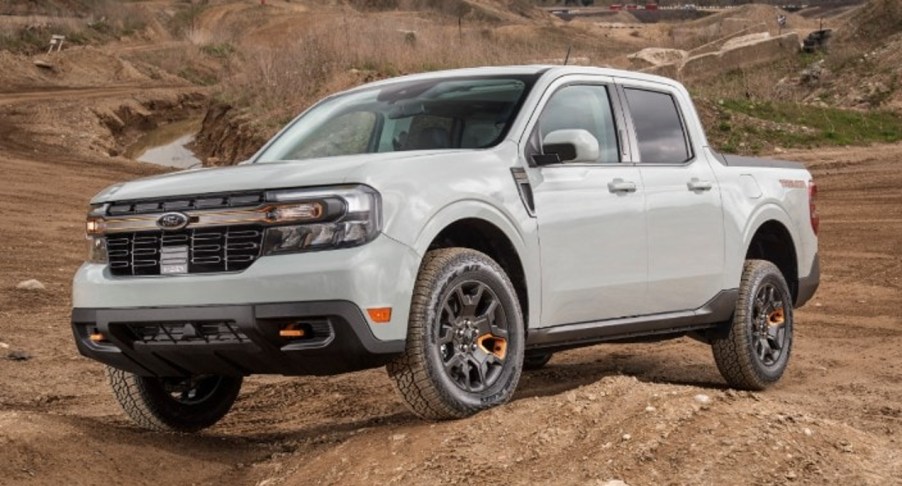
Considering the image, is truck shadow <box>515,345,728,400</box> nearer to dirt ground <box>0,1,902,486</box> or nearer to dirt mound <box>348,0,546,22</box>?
dirt ground <box>0,1,902,486</box>

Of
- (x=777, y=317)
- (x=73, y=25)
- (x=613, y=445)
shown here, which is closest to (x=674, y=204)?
(x=777, y=317)

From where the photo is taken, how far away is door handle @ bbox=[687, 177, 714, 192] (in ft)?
29.3

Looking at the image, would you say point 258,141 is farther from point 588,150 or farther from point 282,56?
point 588,150

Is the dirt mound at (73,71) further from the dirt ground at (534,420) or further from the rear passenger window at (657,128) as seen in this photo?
the rear passenger window at (657,128)

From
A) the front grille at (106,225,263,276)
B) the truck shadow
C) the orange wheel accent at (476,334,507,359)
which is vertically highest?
the front grille at (106,225,263,276)

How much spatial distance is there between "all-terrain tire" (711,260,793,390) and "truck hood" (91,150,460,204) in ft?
9.16

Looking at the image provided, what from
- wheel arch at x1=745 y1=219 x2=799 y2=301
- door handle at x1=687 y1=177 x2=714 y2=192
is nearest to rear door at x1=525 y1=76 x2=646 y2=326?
door handle at x1=687 y1=177 x2=714 y2=192

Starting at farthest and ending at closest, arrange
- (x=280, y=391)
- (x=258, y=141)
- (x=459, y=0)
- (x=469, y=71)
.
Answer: (x=459, y=0) < (x=258, y=141) < (x=280, y=391) < (x=469, y=71)

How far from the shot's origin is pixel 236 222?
681cm

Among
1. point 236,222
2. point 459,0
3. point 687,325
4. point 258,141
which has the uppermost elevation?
point 236,222

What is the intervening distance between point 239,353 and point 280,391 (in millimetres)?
3298

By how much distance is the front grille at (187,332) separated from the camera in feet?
22.4

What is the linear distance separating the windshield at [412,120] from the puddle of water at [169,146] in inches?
932

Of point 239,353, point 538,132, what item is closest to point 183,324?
point 239,353
